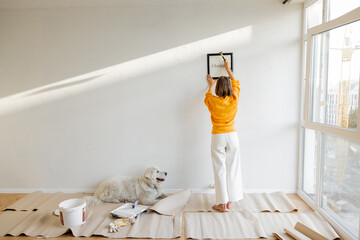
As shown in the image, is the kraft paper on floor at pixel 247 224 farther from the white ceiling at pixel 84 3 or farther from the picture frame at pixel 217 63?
the white ceiling at pixel 84 3

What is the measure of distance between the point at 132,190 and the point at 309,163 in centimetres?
209

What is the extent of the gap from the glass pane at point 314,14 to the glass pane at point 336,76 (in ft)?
1.28

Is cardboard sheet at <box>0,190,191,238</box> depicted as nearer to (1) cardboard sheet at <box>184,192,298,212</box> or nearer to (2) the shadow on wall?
(1) cardboard sheet at <box>184,192,298,212</box>

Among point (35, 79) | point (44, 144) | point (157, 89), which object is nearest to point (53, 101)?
point (35, 79)

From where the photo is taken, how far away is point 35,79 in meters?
3.31

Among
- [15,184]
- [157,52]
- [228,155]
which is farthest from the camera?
[15,184]

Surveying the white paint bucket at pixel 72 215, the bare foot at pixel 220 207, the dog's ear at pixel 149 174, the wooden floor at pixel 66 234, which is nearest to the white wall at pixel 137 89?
the wooden floor at pixel 66 234

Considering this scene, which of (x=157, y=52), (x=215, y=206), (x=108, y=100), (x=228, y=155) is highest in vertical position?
(x=157, y=52)

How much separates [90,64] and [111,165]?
4.22 ft

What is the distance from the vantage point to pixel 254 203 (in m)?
2.92

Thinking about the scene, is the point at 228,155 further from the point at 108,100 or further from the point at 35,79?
the point at 35,79

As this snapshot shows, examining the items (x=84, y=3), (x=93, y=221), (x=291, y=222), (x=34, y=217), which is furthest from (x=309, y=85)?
(x=34, y=217)

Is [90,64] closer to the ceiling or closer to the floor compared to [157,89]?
closer to the ceiling

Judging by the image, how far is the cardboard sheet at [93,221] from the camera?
7.75ft
